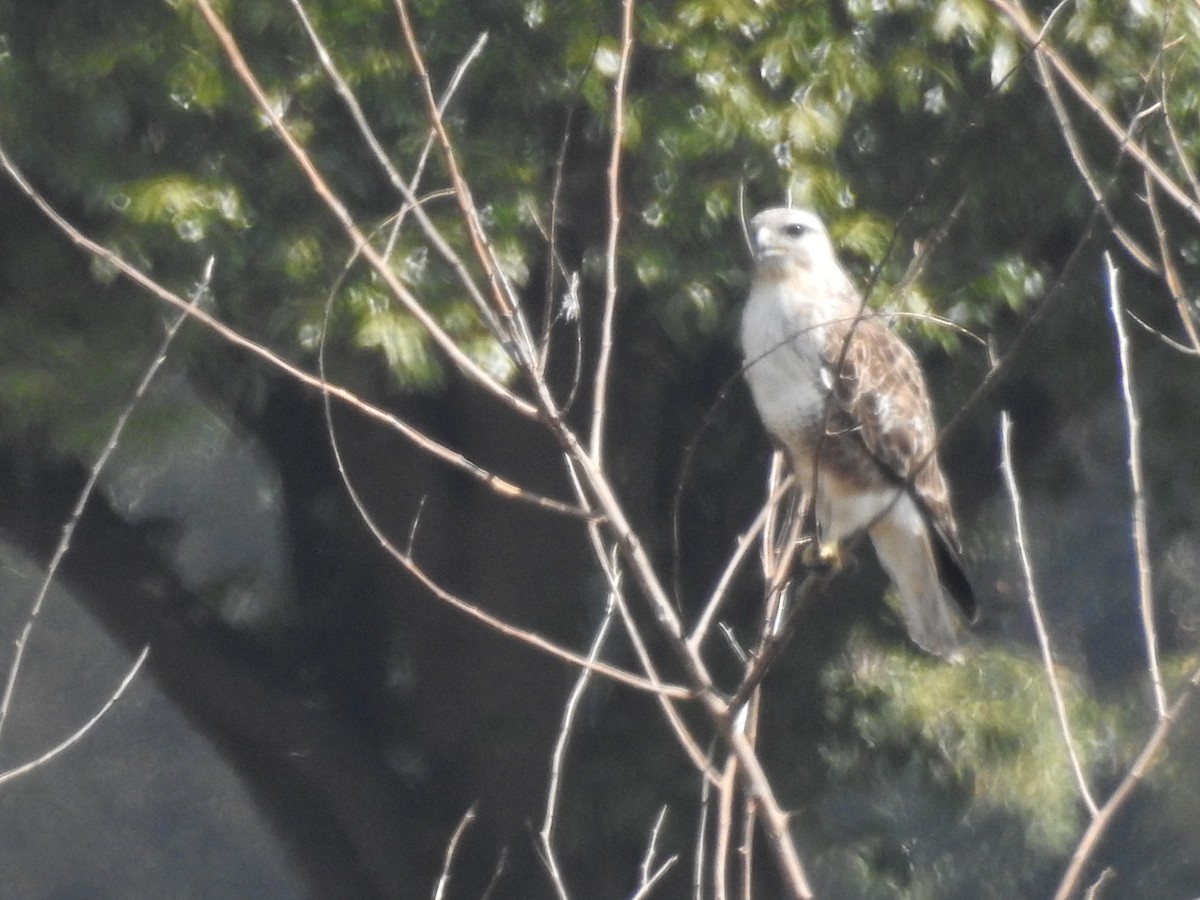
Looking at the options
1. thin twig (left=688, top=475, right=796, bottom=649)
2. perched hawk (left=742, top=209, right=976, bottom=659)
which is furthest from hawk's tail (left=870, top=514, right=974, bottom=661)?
thin twig (left=688, top=475, right=796, bottom=649)

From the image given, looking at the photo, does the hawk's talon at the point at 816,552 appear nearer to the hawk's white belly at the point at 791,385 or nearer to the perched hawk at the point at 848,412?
the perched hawk at the point at 848,412

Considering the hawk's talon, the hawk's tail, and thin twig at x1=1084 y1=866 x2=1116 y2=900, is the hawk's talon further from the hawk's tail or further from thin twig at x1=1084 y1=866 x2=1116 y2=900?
thin twig at x1=1084 y1=866 x2=1116 y2=900

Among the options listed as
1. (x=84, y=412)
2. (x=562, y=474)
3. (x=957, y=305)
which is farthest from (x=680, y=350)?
(x=84, y=412)

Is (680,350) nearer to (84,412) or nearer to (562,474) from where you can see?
(562,474)

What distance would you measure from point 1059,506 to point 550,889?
2000 mm

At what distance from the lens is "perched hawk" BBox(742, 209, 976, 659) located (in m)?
3.56

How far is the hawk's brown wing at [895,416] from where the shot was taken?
11.9 feet

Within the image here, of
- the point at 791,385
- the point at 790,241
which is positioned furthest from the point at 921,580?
the point at 790,241

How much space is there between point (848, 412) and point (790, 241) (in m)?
0.38

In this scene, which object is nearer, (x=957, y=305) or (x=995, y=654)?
(x=957, y=305)

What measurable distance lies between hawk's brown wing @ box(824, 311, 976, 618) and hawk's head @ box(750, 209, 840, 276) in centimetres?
19

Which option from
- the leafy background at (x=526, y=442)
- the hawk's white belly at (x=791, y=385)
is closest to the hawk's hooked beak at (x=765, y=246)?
the hawk's white belly at (x=791, y=385)

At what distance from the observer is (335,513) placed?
557 cm

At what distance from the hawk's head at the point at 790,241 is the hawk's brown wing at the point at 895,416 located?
0.63 feet
